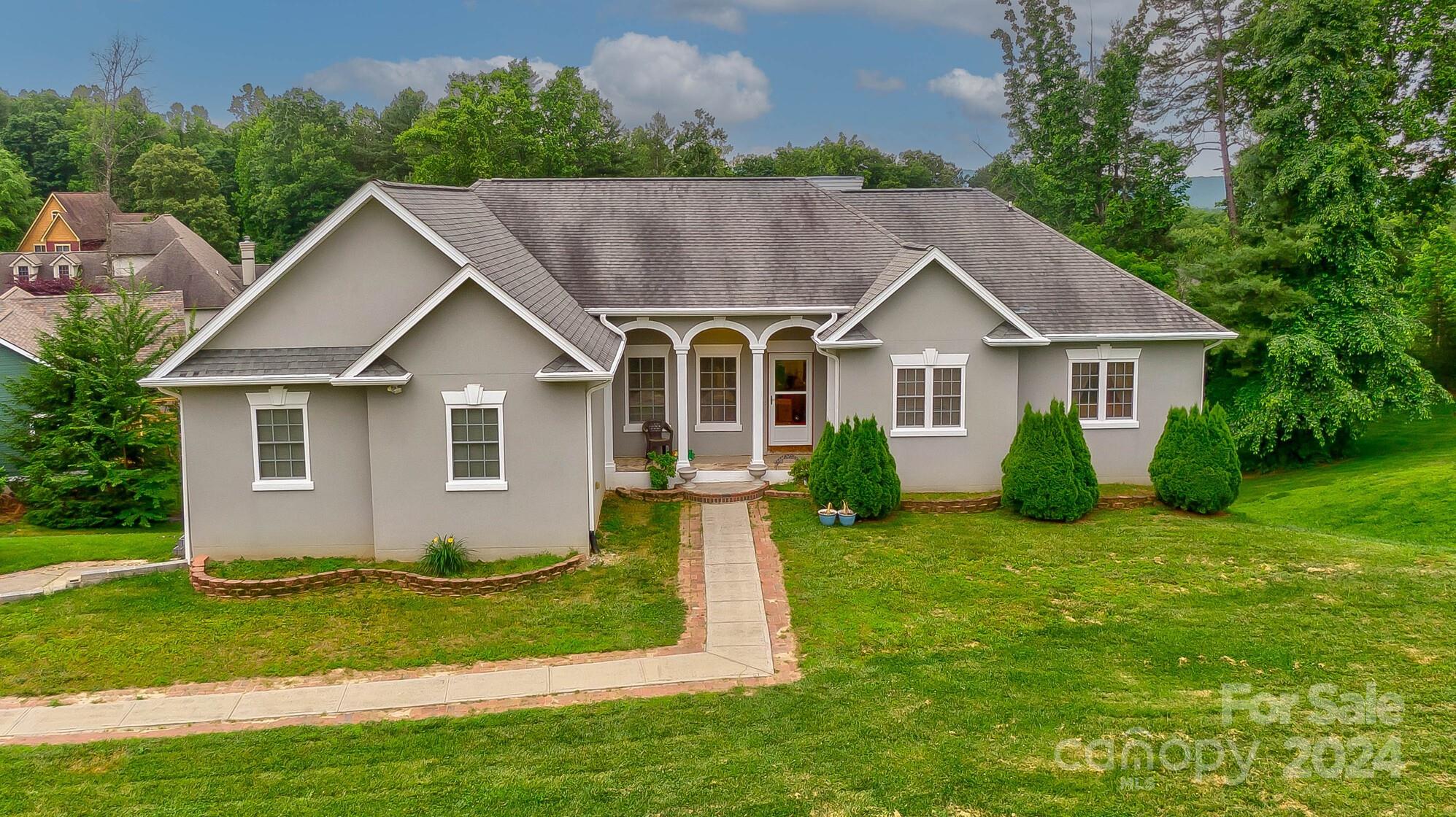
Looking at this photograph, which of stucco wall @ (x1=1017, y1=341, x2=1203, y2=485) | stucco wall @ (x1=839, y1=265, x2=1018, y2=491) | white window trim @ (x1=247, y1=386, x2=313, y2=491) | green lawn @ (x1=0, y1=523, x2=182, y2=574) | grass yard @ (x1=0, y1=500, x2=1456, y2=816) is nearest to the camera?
grass yard @ (x1=0, y1=500, x2=1456, y2=816)

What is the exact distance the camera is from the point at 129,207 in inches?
2958

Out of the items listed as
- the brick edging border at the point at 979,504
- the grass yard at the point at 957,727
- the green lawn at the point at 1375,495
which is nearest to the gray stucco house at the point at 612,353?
the brick edging border at the point at 979,504

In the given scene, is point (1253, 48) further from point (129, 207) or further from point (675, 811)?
point (129, 207)

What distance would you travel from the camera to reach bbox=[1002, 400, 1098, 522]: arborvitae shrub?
16844 mm

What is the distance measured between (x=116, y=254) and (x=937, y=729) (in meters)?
62.9

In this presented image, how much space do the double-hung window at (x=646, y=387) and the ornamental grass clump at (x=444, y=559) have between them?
6918mm

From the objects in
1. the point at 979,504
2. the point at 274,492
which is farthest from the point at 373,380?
the point at 979,504

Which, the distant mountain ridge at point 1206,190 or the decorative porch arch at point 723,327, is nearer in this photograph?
the decorative porch arch at point 723,327

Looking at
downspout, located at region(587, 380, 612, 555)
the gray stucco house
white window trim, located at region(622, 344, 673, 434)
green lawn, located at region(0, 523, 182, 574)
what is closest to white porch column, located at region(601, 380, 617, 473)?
the gray stucco house

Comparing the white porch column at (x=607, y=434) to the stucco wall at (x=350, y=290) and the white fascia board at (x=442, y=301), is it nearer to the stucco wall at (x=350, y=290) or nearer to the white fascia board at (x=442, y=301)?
the white fascia board at (x=442, y=301)

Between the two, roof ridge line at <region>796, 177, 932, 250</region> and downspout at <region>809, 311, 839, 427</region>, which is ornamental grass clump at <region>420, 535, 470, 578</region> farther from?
roof ridge line at <region>796, 177, 932, 250</region>

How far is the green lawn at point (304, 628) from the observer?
11.6 m

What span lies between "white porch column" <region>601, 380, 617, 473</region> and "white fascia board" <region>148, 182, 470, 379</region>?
5176 millimetres

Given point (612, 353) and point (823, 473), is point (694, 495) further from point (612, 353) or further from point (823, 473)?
point (612, 353)
